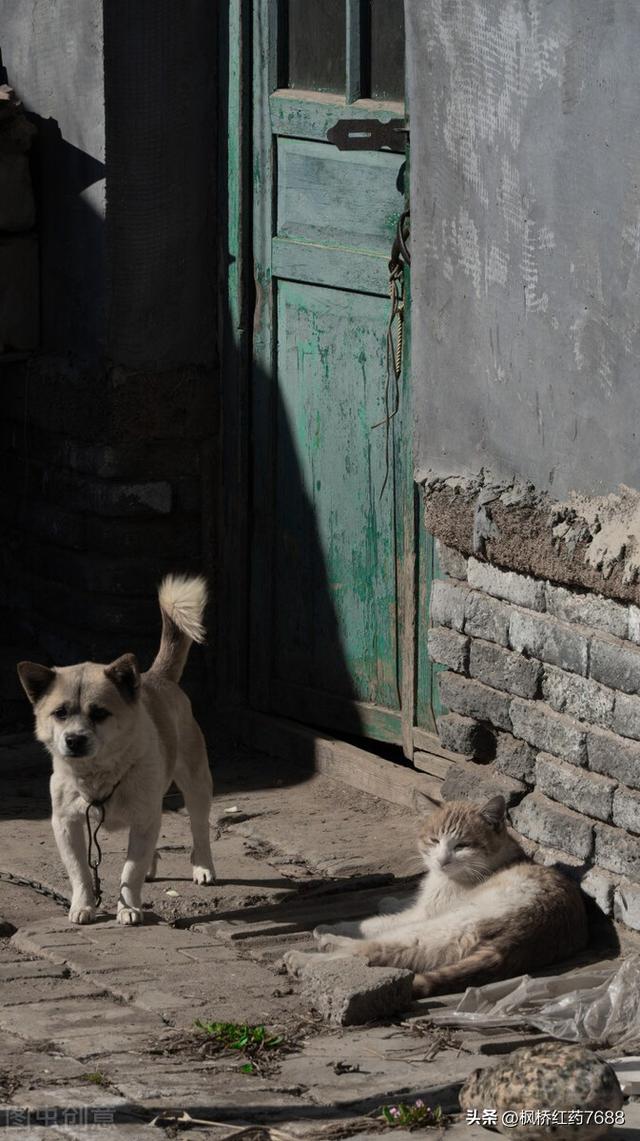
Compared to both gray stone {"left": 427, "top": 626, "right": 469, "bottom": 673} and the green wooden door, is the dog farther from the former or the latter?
the green wooden door

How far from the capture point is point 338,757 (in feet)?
24.6

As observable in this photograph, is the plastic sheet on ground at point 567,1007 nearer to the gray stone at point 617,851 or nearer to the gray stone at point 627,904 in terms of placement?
the gray stone at point 627,904

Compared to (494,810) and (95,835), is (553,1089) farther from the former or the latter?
(95,835)

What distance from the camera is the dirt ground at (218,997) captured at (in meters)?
4.20

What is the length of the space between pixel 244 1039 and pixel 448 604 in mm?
1840

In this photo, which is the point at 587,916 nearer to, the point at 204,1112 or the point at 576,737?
the point at 576,737

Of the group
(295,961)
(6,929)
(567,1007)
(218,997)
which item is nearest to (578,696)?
(567,1007)

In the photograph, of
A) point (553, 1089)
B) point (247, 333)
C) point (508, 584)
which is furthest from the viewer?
point (247, 333)

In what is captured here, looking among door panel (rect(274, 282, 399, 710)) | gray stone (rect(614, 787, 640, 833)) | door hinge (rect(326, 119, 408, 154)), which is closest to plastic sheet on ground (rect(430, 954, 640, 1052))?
gray stone (rect(614, 787, 640, 833))

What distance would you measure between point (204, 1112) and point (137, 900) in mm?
1668

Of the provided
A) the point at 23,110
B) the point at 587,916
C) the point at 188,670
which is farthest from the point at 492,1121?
the point at 23,110

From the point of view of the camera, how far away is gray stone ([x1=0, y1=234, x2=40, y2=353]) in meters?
8.30

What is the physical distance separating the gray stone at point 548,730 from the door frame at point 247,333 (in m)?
1.44

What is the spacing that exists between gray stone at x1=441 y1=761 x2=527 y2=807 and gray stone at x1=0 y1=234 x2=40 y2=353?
3.44 metres
